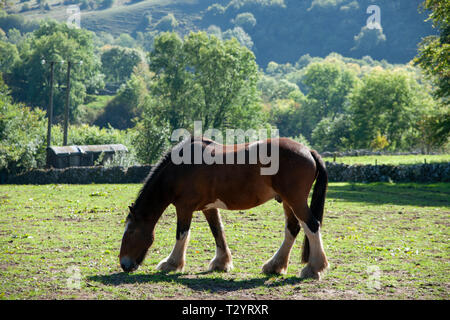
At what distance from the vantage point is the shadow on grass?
68.5ft

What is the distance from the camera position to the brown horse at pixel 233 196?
26.1 feet

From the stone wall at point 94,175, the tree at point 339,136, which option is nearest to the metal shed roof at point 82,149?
the stone wall at point 94,175

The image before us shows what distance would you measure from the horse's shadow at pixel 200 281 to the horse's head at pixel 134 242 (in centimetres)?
20

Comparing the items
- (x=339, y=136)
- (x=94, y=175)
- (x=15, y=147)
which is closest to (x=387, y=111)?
(x=339, y=136)

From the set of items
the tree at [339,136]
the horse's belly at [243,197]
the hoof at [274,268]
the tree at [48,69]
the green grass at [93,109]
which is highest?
the tree at [48,69]

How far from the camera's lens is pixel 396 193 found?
80.2ft

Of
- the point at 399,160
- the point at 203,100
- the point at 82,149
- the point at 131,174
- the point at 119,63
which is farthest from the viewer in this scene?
the point at 119,63

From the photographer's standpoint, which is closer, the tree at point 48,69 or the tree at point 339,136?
the tree at point 339,136

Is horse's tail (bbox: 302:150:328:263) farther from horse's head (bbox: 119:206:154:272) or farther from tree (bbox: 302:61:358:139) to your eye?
tree (bbox: 302:61:358:139)

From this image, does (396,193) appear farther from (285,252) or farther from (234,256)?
(285,252)

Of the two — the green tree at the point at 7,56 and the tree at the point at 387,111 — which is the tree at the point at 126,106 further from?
the tree at the point at 387,111

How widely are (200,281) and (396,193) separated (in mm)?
18820

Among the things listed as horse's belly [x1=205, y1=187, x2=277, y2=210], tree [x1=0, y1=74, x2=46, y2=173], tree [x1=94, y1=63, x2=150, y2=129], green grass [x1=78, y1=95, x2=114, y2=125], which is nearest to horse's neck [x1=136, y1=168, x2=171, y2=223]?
horse's belly [x1=205, y1=187, x2=277, y2=210]

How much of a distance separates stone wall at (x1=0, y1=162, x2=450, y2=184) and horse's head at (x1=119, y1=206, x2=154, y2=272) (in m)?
24.2
